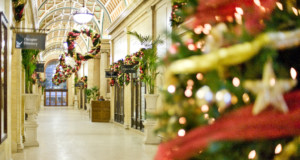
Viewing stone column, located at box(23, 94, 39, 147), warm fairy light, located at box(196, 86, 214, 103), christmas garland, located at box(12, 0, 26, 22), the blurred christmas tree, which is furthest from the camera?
stone column, located at box(23, 94, 39, 147)

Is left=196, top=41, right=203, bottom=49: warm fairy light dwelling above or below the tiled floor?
above

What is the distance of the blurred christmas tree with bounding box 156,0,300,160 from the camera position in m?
0.88

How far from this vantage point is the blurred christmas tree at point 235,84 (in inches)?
34.8

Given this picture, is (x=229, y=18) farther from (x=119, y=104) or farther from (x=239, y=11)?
(x=119, y=104)

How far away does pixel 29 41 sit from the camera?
8.00m

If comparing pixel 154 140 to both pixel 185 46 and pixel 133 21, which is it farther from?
pixel 185 46

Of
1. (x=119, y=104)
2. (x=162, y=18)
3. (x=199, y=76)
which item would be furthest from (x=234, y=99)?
(x=119, y=104)

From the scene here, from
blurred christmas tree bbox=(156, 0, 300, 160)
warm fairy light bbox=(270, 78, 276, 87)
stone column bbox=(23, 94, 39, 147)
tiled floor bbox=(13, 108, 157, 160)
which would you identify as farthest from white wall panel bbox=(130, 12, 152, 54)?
warm fairy light bbox=(270, 78, 276, 87)

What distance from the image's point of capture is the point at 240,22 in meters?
1.15

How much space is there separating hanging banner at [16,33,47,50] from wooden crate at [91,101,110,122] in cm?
1247

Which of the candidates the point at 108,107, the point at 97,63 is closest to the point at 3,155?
the point at 108,107

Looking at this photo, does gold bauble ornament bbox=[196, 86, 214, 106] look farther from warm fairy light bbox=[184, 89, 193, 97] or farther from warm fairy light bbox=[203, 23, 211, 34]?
warm fairy light bbox=[203, 23, 211, 34]

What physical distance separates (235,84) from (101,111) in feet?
65.2

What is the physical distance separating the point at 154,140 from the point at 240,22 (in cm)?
1000
